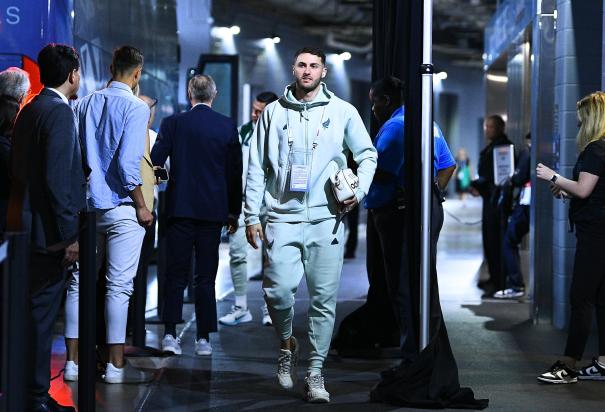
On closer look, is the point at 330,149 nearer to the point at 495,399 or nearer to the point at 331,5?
the point at 495,399

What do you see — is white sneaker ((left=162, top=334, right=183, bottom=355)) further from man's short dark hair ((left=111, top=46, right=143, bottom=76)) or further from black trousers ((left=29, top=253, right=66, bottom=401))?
black trousers ((left=29, top=253, right=66, bottom=401))

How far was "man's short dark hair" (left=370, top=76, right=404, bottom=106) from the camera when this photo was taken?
21.9 feet

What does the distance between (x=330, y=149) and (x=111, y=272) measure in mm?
1441

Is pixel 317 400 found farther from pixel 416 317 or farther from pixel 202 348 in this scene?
pixel 202 348

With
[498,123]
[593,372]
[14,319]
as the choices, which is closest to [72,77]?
[14,319]

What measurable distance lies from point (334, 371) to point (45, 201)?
239 cm

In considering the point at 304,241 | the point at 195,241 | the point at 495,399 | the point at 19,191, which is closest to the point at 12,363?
the point at 19,191

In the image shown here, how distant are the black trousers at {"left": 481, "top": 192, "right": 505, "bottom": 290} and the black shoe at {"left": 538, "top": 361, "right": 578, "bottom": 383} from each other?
457 cm

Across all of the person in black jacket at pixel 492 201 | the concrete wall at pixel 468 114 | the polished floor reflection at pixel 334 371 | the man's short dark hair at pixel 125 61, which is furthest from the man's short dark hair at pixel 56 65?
the concrete wall at pixel 468 114

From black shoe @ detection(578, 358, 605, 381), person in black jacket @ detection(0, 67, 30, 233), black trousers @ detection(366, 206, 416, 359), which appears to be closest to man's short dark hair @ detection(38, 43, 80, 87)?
person in black jacket @ detection(0, 67, 30, 233)

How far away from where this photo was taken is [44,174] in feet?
16.0

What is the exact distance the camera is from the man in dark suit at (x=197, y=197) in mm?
7008

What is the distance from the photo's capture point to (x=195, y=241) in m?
7.09

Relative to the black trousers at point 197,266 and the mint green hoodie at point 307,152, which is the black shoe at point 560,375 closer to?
the mint green hoodie at point 307,152
